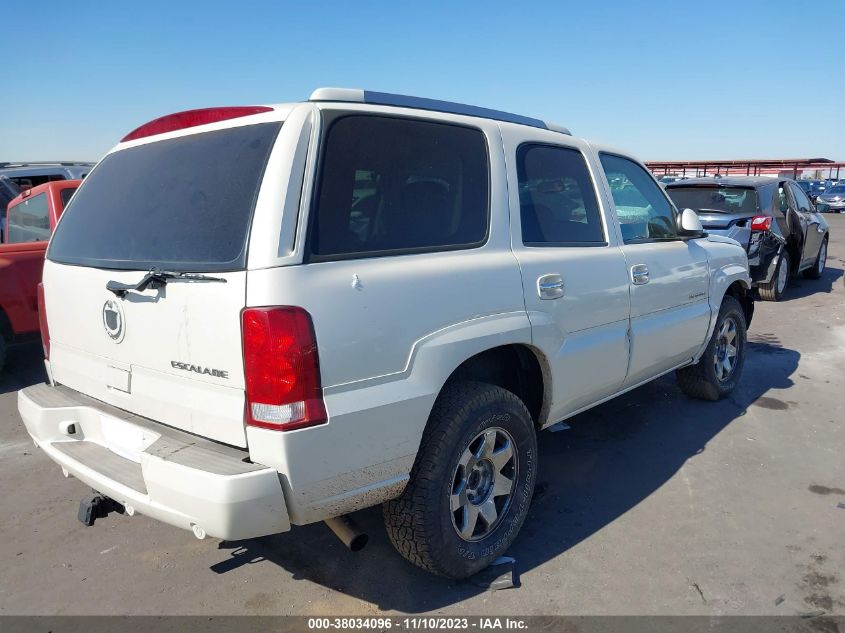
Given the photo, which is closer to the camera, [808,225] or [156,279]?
[156,279]

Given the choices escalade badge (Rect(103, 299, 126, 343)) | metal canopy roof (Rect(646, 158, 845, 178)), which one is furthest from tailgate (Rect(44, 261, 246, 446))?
metal canopy roof (Rect(646, 158, 845, 178))

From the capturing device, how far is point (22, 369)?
6.37 m

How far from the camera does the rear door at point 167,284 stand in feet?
7.17

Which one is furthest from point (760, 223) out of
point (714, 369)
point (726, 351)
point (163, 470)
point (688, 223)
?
point (163, 470)

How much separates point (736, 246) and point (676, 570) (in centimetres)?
310

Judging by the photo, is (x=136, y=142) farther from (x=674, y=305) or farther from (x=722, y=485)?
(x=722, y=485)

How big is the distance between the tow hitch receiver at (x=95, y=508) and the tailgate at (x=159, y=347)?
0.51 meters

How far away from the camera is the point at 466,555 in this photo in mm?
2713

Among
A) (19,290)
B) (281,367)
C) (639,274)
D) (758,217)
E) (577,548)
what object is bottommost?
(577,548)

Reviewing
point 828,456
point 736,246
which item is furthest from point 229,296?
point 736,246

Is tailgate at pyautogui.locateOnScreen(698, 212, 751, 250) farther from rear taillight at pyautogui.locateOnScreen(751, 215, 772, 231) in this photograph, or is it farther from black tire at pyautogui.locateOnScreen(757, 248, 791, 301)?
black tire at pyautogui.locateOnScreen(757, 248, 791, 301)

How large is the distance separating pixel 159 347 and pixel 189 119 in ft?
3.30

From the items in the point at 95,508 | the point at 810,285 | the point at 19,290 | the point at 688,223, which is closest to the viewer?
the point at 95,508

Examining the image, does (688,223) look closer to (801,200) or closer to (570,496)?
(570,496)
